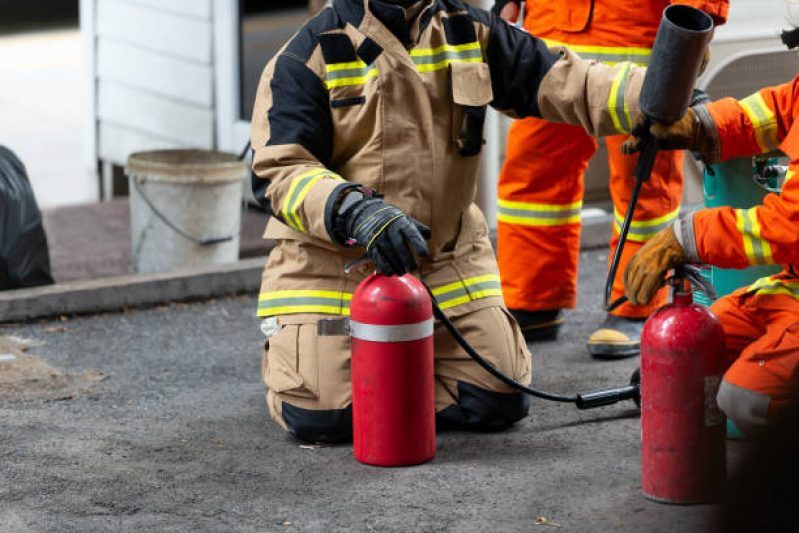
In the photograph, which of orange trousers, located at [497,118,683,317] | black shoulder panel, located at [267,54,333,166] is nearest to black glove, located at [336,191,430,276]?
black shoulder panel, located at [267,54,333,166]

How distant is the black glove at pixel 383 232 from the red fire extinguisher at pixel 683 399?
0.59 meters

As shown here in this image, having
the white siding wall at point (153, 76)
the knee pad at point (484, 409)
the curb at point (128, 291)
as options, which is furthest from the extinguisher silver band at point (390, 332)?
the white siding wall at point (153, 76)

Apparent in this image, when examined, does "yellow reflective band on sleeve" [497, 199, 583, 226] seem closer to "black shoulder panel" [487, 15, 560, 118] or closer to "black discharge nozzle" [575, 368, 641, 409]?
"black shoulder panel" [487, 15, 560, 118]

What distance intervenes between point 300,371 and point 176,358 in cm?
104

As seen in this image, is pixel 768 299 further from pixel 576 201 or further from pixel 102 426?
pixel 102 426

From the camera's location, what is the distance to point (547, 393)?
3.41 m

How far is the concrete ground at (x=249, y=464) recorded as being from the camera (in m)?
2.87

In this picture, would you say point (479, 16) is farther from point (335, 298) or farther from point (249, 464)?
point (249, 464)

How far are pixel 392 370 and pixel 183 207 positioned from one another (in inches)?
92.9

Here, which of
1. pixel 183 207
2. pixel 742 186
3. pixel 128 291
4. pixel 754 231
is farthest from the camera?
pixel 183 207

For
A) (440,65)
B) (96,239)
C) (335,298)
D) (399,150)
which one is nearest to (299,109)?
(399,150)

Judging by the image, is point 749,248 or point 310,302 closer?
point 749,248

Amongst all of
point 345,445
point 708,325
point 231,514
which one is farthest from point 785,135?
point 231,514

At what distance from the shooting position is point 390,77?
3.31m
